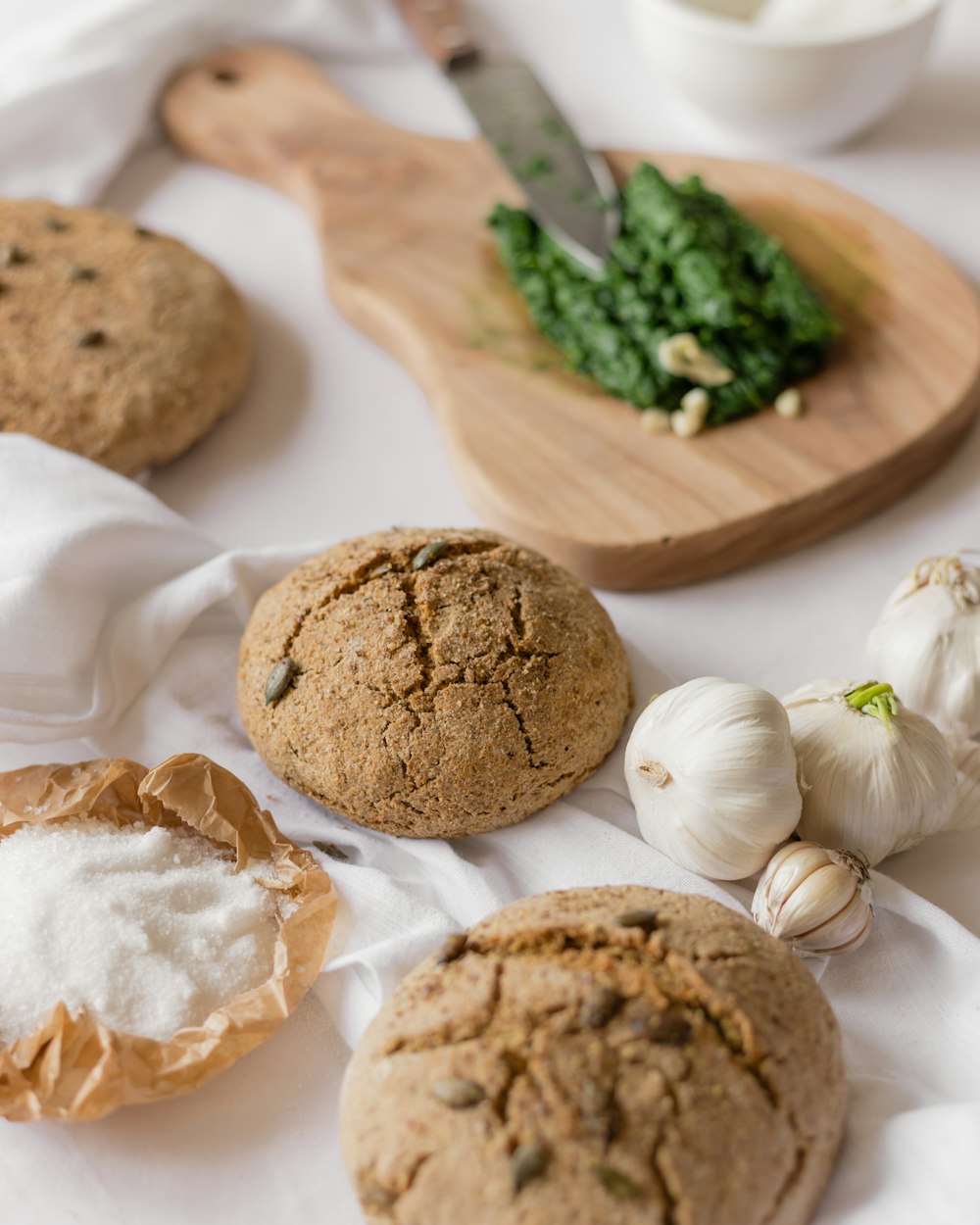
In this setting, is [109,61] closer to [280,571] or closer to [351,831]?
[280,571]

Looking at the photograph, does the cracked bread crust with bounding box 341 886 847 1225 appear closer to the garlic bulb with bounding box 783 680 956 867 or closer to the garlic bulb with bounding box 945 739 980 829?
the garlic bulb with bounding box 783 680 956 867

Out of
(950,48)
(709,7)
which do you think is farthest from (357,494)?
(950,48)

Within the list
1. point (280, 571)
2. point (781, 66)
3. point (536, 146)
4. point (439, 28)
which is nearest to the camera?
point (280, 571)

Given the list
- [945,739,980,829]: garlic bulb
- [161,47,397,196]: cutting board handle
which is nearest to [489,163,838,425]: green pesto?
[161,47,397,196]: cutting board handle

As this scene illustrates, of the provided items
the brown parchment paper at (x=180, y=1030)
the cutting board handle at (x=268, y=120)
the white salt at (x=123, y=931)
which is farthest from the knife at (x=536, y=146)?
the white salt at (x=123, y=931)

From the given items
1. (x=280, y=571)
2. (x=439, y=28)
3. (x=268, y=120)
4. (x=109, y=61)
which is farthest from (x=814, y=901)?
(x=109, y=61)

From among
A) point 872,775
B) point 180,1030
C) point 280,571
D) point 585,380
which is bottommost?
point 180,1030
